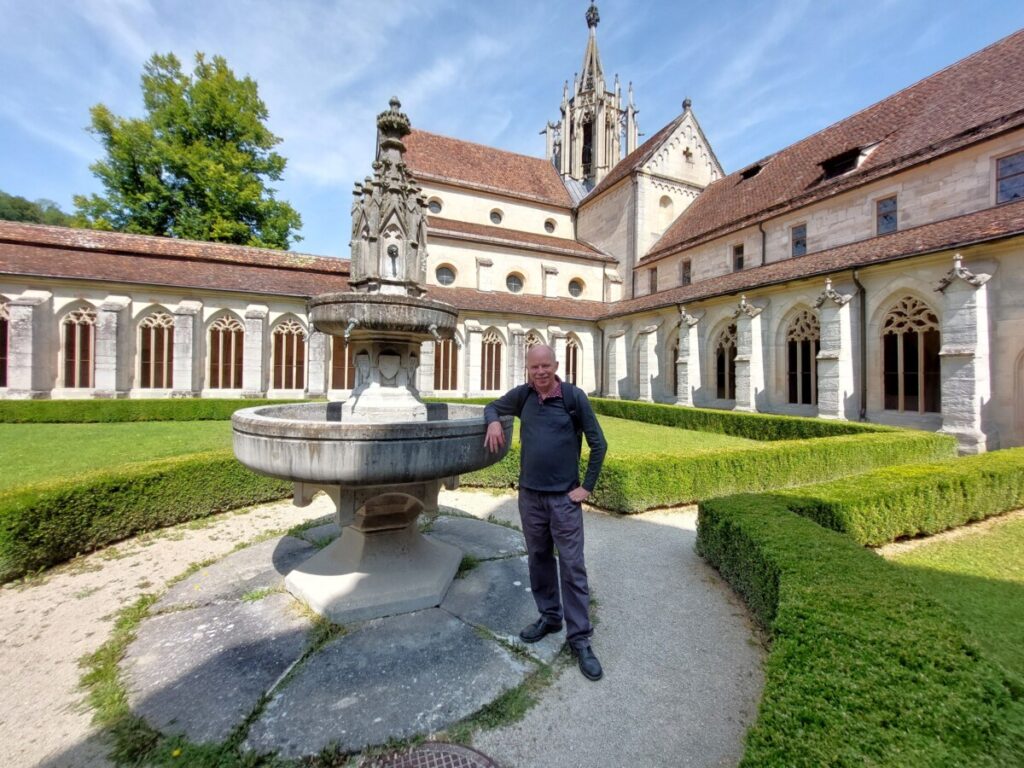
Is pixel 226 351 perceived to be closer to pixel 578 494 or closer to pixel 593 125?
pixel 578 494

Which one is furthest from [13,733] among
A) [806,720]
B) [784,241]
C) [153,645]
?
[784,241]

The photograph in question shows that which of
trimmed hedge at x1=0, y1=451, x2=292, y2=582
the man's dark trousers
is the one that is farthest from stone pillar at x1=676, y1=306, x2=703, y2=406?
the man's dark trousers

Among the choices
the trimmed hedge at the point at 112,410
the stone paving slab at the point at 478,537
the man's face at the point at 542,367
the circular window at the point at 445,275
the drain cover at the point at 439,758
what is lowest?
the drain cover at the point at 439,758

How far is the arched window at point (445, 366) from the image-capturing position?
21359mm

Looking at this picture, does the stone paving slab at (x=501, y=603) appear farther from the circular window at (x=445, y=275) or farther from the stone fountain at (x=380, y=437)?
the circular window at (x=445, y=275)

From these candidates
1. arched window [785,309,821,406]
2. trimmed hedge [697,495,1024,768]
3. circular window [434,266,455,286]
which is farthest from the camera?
circular window [434,266,455,286]

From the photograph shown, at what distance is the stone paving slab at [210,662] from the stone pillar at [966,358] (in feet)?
46.6

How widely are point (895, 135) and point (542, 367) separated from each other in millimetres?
20825

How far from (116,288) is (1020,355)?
28022 mm

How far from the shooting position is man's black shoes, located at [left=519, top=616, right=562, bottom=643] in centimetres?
312

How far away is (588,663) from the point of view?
287 cm

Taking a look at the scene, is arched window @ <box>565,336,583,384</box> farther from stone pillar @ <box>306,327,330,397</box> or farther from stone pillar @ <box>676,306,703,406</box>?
stone pillar @ <box>306,327,330,397</box>

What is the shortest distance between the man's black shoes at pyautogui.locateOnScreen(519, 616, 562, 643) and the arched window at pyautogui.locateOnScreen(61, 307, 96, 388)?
21159mm

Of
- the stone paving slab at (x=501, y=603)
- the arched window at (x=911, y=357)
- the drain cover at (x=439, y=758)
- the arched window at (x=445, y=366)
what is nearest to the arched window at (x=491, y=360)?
the arched window at (x=445, y=366)
